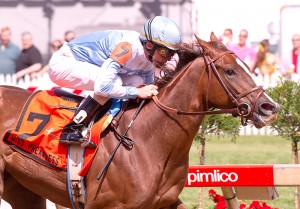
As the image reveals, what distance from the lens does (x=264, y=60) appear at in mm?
17547

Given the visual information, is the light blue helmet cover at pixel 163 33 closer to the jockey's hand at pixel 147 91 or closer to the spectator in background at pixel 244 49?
the jockey's hand at pixel 147 91

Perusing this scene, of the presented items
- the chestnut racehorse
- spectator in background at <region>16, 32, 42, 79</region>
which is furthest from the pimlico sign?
spectator in background at <region>16, 32, 42, 79</region>

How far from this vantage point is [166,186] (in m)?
7.10

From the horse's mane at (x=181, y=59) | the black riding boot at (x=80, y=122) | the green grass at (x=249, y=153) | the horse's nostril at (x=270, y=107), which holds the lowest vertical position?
the green grass at (x=249, y=153)

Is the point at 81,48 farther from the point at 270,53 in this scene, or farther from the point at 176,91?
the point at 270,53

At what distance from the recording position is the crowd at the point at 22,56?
17.4 m

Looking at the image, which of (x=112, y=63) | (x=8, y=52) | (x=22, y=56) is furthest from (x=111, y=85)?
(x=8, y=52)

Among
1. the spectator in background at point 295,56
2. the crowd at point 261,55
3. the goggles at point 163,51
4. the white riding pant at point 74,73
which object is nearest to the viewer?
the goggles at point 163,51

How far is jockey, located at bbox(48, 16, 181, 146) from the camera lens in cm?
712

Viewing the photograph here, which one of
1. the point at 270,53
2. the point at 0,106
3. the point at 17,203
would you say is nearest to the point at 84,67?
the point at 0,106

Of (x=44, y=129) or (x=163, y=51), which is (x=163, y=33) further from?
(x=44, y=129)

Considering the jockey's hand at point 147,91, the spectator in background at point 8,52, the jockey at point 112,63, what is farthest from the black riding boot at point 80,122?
the spectator in background at point 8,52

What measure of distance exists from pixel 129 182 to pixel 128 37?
43.8 inches

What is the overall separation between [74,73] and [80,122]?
458mm
